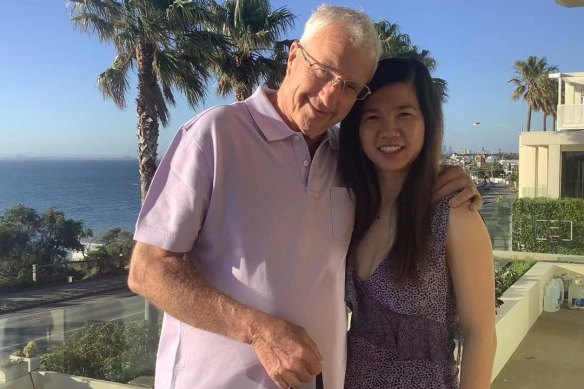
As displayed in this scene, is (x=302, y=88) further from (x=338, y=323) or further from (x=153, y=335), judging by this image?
(x=153, y=335)

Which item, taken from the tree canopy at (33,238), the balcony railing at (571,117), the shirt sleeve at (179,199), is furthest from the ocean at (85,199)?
the shirt sleeve at (179,199)

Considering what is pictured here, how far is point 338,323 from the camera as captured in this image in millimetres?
1625

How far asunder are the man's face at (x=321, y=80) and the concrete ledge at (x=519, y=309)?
507 cm

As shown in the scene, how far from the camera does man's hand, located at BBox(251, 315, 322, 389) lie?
1287mm

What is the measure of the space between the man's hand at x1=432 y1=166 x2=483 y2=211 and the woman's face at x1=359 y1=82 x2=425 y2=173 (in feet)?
0.37

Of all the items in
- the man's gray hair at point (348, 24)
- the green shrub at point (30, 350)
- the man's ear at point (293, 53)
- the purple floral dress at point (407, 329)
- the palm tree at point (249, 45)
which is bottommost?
the green shrub at point (30, 350)

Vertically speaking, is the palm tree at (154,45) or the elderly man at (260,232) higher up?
the palm tree at (154,45)

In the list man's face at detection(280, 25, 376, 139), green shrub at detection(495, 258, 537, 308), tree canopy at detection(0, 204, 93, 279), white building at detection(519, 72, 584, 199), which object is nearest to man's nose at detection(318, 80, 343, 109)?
man's face at detection(280, 25, 376, 139)

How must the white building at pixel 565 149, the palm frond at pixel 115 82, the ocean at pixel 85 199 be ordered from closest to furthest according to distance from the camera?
the palm frond at pixel 115 82 < the white building at pixel 565 149 < the ocean at pixel 85 199

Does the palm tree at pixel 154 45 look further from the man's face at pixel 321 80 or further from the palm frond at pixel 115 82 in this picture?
the man's face at pixel 321 80

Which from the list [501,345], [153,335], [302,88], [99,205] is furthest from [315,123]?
[99,205]

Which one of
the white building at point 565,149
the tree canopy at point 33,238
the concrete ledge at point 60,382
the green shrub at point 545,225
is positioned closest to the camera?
the concrete ledge at point 60,382

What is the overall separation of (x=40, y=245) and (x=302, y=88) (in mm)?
26399

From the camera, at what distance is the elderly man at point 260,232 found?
1331 mm
